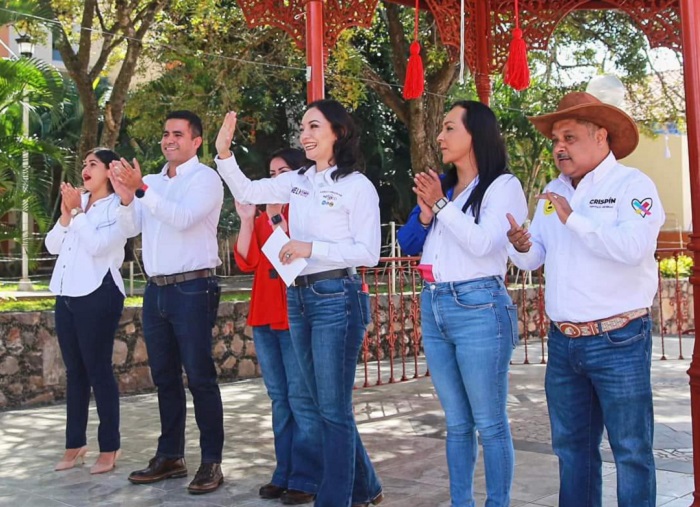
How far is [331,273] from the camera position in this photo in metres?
3.84

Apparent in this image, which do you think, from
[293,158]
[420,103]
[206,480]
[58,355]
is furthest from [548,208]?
[420,103]

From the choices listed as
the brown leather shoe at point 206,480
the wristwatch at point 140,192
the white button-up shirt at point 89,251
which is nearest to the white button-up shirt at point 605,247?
the wristwatch at point 140,192

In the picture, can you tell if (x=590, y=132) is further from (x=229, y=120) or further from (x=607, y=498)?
(x=607, y=498)

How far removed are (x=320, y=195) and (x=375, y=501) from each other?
1488 mm

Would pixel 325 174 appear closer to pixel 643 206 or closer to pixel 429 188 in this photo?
pixel 429 188

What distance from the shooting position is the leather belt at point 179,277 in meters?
4.50

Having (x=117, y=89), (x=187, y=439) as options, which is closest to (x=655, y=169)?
(x=117, y=89)

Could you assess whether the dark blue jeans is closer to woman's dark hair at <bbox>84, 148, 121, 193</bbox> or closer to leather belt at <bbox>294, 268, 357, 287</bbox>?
woman's dark hair at <bbox>84, 148, 121, 193</bbox>

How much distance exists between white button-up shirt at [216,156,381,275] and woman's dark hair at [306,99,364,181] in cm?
6

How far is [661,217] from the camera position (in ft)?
10.3

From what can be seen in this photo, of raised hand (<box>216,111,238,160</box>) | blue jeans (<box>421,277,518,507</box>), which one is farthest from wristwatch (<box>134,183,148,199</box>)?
blue jeans (<box>421,277,518,507</box>)

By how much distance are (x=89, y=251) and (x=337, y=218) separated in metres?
1.74

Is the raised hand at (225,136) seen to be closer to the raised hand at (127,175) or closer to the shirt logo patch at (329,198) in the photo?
the shirt logo patch at (329,198)

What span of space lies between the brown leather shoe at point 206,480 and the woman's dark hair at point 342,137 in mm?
1756
